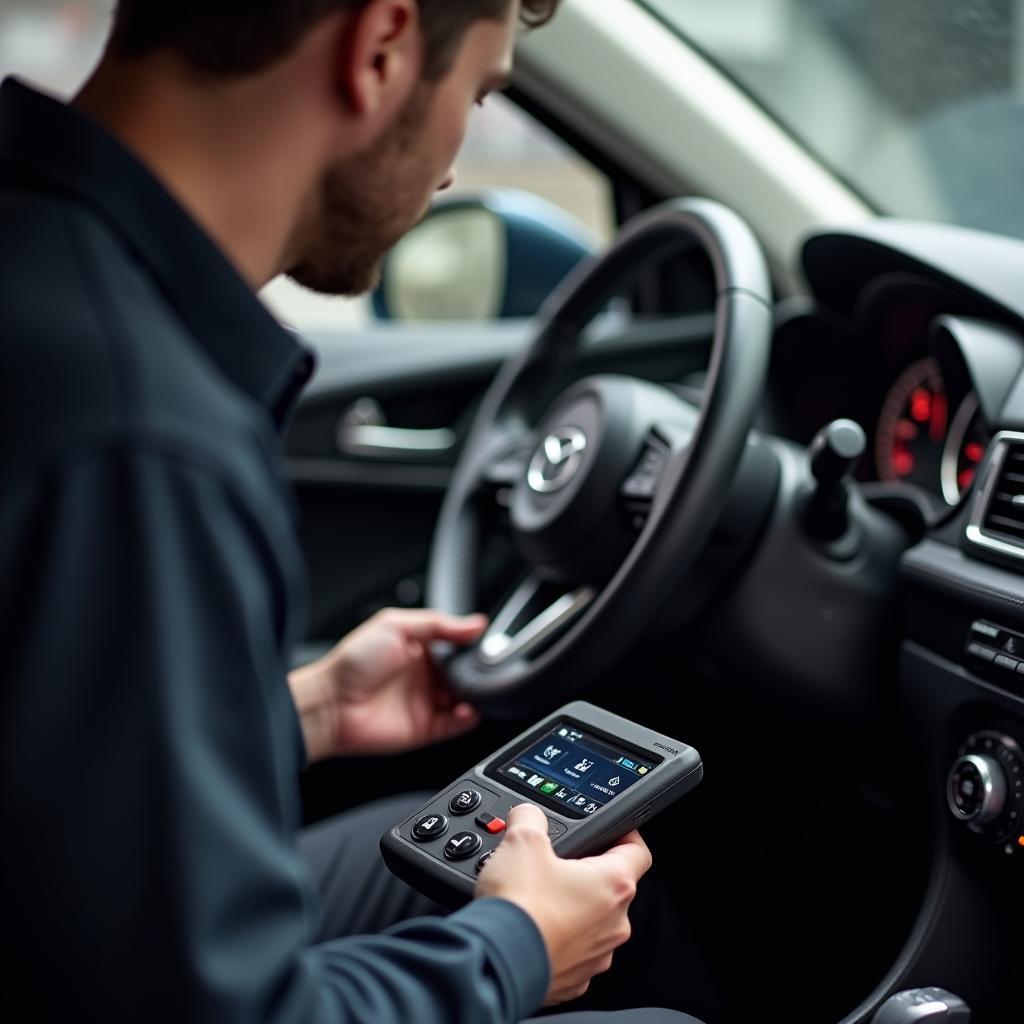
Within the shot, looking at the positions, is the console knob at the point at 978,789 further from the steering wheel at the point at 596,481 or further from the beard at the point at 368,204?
the beard at the point at 368,204

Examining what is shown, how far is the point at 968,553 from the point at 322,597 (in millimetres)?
1083

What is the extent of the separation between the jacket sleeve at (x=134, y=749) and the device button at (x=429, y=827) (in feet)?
0.99

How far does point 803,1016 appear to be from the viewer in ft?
3.65

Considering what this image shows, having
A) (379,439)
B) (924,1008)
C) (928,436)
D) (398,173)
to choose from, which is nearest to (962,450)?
(928,436)

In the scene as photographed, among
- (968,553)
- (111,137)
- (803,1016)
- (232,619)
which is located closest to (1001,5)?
(968,553)

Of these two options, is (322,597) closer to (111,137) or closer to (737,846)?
(737,846)

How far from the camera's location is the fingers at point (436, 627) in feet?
4.29

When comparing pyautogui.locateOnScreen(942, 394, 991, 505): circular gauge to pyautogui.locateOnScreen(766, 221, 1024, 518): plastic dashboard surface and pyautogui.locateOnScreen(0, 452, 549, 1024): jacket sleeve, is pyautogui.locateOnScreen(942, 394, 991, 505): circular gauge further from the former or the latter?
pyautogui.locateOnScreen(0, 452, 549, 1024): jacket sleeve

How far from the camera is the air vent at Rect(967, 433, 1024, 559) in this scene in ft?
3.59

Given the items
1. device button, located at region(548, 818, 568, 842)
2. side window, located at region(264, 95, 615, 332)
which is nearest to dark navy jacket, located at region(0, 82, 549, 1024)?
device button, located at region(548, 818, 568, 842)

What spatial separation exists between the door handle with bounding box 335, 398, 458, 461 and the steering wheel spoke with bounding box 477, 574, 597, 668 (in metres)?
0.65

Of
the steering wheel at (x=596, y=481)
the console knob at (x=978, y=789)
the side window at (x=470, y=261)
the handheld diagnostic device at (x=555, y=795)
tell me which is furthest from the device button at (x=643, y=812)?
the side window at (x=470, y=261)

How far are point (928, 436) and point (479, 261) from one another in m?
0.97

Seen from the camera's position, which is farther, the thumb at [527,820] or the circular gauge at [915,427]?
the circular gauge at [915,427]
